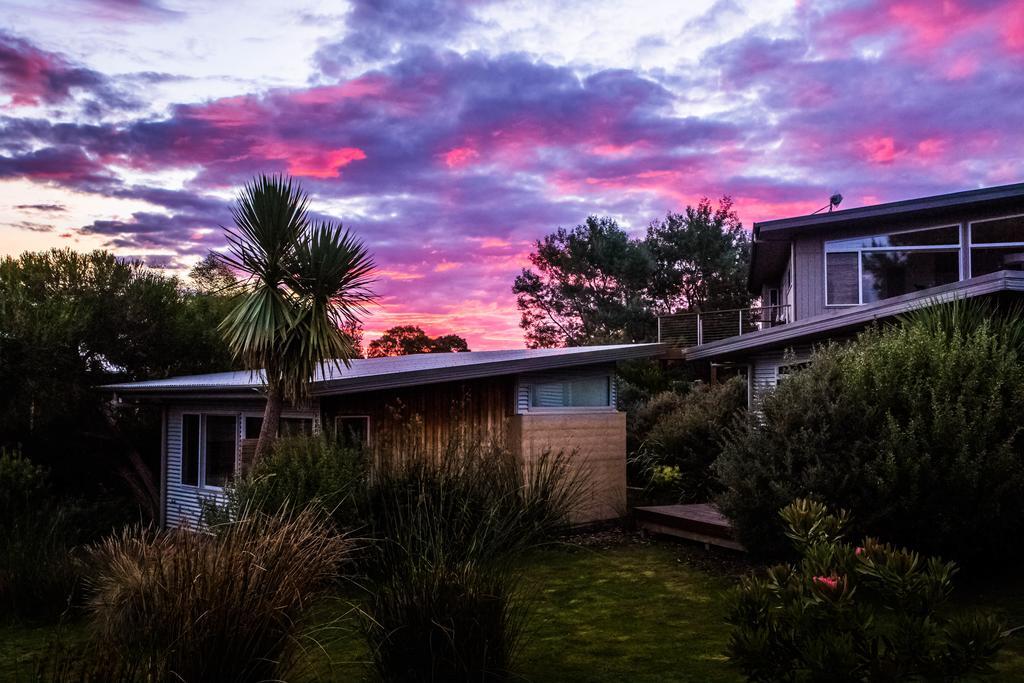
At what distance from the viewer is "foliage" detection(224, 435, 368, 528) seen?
25.1ft

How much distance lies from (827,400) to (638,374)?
15.0 meters

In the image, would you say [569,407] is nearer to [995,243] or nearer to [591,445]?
[591,445]

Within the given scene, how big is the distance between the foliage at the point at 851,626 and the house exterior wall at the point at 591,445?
754 centimetres

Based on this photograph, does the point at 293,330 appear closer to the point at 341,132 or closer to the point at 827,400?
the point at 341,132

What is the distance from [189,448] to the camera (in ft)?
49.0

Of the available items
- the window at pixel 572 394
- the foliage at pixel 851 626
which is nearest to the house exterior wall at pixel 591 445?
the window at pixel 572 394

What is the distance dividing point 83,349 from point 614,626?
1531 centimetres

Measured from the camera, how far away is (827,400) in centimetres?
775

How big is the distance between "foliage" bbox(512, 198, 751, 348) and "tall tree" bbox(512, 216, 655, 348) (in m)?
0.05

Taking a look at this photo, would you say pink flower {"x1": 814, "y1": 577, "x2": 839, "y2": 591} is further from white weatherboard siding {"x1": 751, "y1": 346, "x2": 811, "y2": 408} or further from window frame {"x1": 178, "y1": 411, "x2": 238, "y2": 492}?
window frame {"x1": 178, "y1": 411, "x2": 238, "y2": 492}

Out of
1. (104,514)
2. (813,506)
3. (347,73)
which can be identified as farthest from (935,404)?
(104,514)

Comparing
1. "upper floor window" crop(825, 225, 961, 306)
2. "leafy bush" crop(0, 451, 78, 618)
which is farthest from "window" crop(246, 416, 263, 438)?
"upper floor window" crop(825, 225, 961, 306)

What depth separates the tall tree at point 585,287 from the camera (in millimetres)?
36688

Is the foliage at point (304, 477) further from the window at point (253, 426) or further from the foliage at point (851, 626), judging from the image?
the window at point (253, 426)
